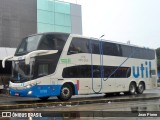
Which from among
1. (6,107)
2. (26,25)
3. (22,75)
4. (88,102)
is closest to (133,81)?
(88,102)

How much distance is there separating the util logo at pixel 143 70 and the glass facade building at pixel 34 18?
1421cm

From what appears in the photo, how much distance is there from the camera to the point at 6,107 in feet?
50.7

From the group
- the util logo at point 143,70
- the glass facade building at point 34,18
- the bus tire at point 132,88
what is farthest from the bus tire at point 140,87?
the glass facade building at point 34,18

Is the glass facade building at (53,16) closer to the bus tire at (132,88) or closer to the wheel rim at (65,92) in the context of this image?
the bus tire at (132,88)

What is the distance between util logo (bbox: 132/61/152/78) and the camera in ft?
88.6

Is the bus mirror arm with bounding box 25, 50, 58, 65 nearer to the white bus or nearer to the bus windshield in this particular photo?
the white bus

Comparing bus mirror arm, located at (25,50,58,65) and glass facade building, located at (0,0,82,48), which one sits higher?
glass facade building, located at (0,0,82,48)

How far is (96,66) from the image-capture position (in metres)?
22.6

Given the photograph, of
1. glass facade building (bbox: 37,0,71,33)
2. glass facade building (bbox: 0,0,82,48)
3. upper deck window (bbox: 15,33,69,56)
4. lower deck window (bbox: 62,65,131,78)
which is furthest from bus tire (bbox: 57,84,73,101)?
glass facade building (bbox: 37,0,71,33)

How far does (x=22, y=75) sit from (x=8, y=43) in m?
18.4

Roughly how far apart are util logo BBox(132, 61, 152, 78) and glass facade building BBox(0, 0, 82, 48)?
46.6 ft

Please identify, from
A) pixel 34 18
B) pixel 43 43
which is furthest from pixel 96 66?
pixel 34 18

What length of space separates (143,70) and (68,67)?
9.83 metres

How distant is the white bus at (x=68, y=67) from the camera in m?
18.6
